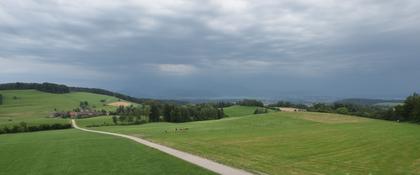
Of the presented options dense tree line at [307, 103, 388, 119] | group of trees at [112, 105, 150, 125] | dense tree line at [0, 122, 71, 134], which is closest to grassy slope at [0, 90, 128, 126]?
dense tree line at [0, 122, 71, 134]

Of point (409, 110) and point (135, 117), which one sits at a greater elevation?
point (409, 110)

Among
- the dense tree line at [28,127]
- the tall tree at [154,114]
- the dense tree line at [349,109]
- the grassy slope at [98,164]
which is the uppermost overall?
the dense tree line at [349,109]

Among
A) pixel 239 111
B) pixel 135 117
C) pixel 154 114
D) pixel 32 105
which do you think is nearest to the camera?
pixel 135 117

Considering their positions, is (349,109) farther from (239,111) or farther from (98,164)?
(98,164)

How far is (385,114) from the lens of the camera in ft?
351


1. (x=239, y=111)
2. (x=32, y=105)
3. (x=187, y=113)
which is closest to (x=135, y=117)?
(x=187, y=113)

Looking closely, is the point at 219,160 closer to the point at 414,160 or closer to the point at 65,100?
the point at 414,160

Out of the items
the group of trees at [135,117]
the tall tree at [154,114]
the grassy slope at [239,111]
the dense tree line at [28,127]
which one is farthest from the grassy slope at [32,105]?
the grassy slope at [239,111]

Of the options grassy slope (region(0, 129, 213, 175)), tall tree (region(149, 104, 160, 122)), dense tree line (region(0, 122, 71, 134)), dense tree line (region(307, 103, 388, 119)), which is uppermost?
dense tree line (region(307, 103, 388, 119))

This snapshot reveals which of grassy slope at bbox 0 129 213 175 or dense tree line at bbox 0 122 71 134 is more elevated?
grassy slope at bbox 0 129 213 175

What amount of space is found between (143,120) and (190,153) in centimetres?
9182

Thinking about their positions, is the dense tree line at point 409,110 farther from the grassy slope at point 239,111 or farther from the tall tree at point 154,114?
the tall tree at point 154,114

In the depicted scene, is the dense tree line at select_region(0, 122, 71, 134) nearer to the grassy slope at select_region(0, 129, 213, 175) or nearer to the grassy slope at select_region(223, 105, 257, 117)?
the grassy slope at select_region(223, 105, 257, 117)

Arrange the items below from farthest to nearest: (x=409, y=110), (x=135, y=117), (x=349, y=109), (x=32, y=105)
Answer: (x=32, y=105), (x=349, y=109), (x=135, y=117), (x=409, y=110)
